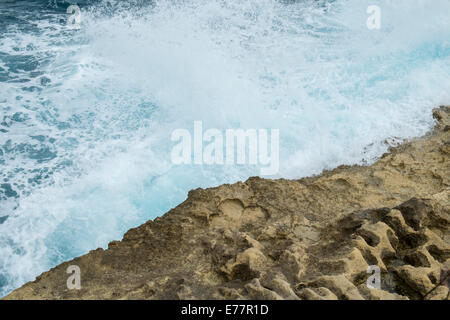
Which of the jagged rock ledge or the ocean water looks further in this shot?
the ocean water

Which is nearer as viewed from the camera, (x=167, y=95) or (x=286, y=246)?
(x=286, y=246)

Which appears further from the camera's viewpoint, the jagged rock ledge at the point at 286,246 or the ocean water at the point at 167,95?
the ocean water at the point at 167,95

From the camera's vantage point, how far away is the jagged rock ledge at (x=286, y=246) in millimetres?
2924

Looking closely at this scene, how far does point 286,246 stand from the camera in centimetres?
346

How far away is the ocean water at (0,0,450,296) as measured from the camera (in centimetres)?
529

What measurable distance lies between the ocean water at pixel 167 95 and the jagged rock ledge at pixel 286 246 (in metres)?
1.09

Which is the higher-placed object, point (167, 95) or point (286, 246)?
point (167, 95)

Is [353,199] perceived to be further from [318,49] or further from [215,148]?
[318,49]

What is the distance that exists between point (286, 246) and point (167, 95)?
164 inches

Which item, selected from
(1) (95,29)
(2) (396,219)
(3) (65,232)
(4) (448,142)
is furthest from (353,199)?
(1) (95,29)

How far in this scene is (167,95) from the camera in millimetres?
6926

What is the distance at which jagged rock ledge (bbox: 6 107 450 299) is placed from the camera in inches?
115

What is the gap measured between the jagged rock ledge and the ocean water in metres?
1.09

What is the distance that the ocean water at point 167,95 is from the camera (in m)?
5.29
